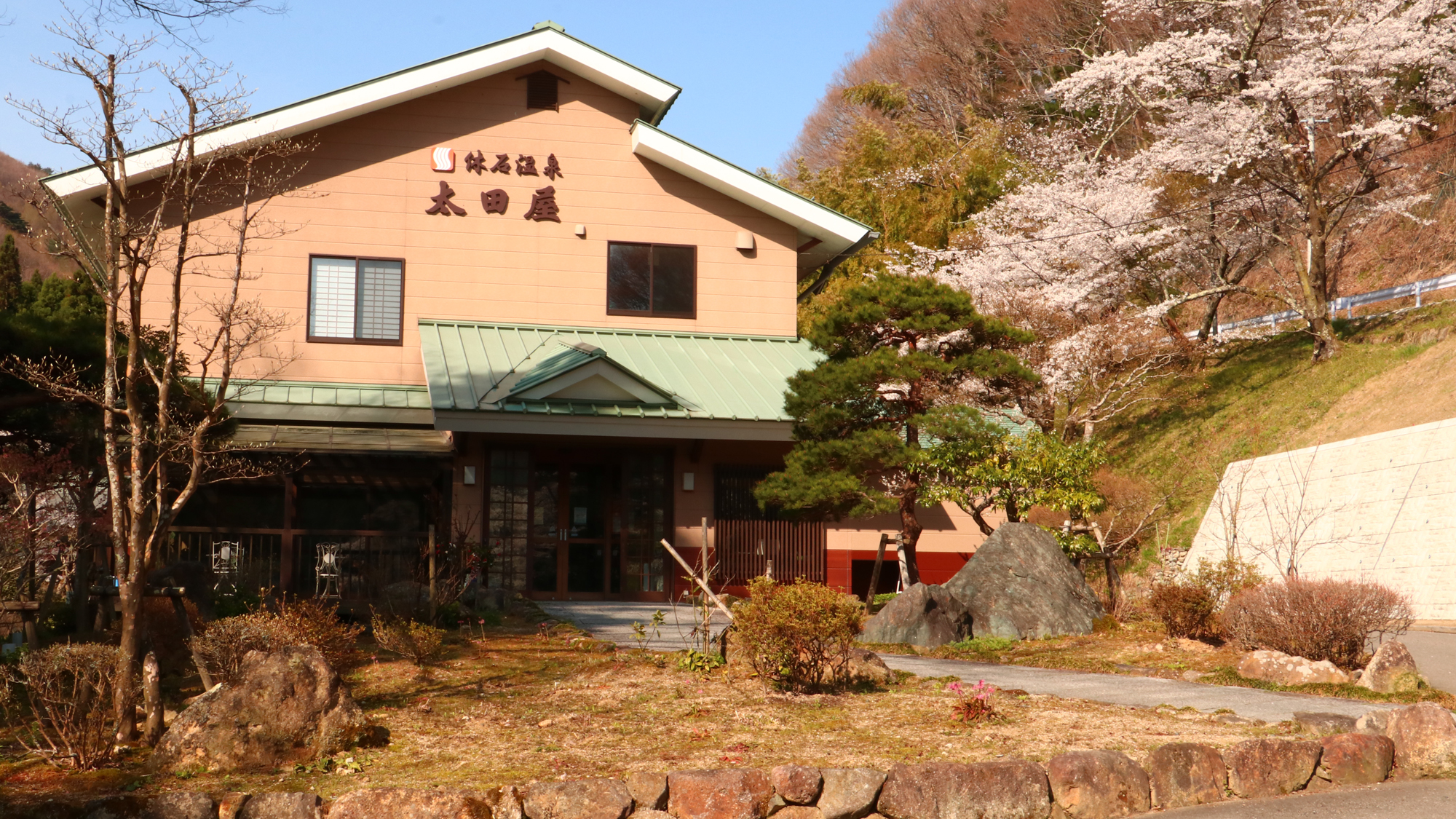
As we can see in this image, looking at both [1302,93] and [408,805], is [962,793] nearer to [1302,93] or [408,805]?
[408,805]

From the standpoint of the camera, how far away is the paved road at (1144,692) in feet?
25.7

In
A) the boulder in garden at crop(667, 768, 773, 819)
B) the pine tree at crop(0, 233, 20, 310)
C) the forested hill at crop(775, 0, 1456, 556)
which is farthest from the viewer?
the pine tree at crop(0, 233, 20, 310)

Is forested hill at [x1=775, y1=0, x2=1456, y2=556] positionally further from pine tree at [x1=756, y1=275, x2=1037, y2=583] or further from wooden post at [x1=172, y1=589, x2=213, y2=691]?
wooden post at [x1=172, y1=589, x2=213, y2=691]

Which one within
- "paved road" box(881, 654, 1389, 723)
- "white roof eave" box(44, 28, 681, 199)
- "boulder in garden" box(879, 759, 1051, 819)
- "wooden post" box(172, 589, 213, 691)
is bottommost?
"boulder in garden" box(879, 759, 1051, 819)

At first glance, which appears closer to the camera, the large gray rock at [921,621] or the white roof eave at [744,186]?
the large gray rock at [921,621]

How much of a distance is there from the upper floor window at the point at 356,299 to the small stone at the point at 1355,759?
14.0 m

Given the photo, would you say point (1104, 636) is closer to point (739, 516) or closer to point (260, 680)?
point (739, 516)

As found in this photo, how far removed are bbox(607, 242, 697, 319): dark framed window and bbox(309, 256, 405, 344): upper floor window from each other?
3224mm

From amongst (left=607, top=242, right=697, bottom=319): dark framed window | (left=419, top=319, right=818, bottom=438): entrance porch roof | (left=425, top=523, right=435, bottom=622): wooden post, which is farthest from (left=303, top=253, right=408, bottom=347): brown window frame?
(left=425, top=523, right=435, bottom=622): wooden post

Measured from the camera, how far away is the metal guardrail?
22.1 meters

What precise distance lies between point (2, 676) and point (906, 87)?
37529 mm

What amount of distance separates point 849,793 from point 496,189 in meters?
13.8

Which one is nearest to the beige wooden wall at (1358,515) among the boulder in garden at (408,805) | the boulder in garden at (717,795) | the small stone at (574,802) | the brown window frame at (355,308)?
the boulder in garden at (717,795)

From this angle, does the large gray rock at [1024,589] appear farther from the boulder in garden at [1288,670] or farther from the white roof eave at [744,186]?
the white roof eave at [744,186]
